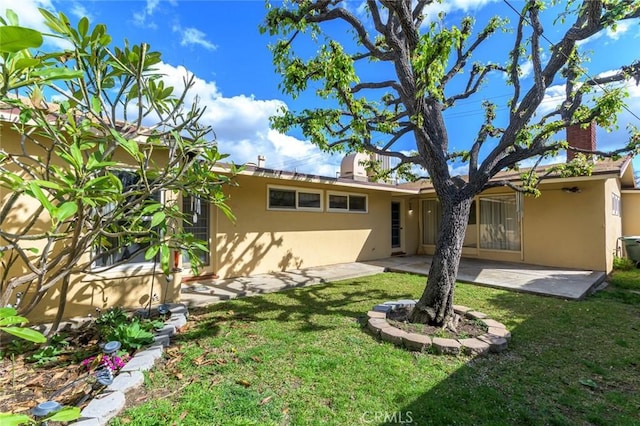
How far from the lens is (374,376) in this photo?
3.16 meters

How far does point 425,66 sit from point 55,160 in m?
5.23

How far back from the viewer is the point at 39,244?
4266 mm

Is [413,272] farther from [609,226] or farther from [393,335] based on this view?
[609,226]

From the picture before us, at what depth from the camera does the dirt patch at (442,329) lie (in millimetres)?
4094

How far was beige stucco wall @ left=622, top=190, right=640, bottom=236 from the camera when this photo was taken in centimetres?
1317

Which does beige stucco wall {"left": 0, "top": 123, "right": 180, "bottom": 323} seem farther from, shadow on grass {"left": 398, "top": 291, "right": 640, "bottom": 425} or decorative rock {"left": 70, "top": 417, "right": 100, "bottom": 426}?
shadow on grass {"left": 398, "top": 291, "right": 640, "bottom": 425}

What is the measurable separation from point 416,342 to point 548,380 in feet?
4.38

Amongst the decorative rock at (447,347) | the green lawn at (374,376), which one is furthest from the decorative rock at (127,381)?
the decorative rock at (447,347)

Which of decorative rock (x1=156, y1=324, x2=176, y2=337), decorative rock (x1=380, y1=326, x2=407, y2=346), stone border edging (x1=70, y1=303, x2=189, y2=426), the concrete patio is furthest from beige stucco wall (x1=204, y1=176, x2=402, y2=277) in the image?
decorative rock (x1=380, y1=326, x2=407, y2=346)

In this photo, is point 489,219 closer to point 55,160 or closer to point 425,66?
point 425,66

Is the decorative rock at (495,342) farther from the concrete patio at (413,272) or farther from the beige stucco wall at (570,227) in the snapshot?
the beige stucco wall at (570,227)

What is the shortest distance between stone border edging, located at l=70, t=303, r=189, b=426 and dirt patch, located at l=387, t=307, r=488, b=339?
3.07 meters

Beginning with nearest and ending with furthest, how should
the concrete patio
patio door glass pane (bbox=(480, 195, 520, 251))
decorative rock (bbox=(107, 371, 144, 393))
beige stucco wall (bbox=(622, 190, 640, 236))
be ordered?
decorative rock (bbox=(107, 371, 144, 393)) → the concrete patio → patio door glass pane (bbox=(480, 195, 520, 251)) → beige stucco wall (bbox=(622, 190, 640, 236))

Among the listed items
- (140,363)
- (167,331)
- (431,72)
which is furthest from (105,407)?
(431,72)
